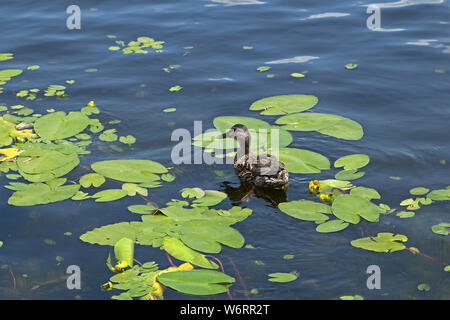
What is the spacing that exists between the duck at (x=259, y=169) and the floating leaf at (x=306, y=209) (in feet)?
1.11

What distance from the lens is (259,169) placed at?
678 centimetres

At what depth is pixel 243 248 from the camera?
5.80m

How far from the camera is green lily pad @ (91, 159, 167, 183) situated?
22.7 feet

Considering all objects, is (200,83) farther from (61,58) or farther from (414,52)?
(414,52)

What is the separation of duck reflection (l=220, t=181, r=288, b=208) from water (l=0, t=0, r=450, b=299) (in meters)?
0.10

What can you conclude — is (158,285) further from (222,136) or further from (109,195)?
(222,136)

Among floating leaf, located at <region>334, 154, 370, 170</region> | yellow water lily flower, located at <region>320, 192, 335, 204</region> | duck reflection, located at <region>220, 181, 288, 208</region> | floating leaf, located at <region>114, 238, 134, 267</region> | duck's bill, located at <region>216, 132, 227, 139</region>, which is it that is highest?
duck's bill, located at <region>216, 132, 227, 139</region>

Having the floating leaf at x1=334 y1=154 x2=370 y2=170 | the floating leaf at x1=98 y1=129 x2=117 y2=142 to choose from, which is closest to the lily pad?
the floating leaf at x1=98 y1=129 x2=117 y2=142

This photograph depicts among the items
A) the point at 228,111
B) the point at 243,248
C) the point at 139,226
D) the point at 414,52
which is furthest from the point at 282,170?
the point at 414,52

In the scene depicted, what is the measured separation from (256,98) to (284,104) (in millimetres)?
589

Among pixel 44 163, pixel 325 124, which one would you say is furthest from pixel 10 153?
pixel 325 124

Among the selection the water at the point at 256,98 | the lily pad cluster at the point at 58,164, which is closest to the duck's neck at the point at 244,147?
the water at the point at 256,98

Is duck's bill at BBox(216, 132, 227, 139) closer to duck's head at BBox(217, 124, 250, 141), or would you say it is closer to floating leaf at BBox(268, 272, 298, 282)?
duck's head at BBox(217, 124, 250, 141)
